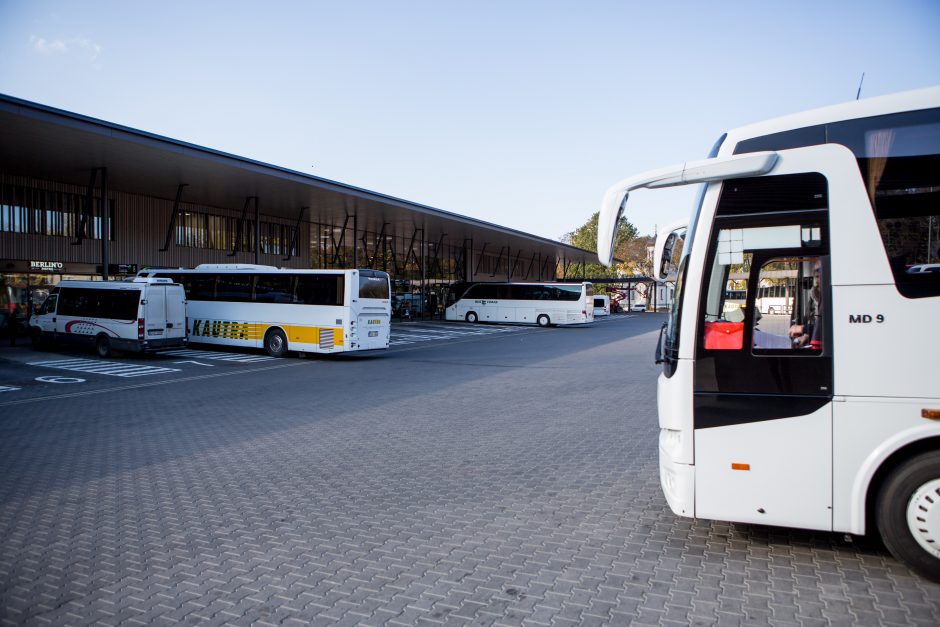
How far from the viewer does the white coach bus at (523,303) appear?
129ft

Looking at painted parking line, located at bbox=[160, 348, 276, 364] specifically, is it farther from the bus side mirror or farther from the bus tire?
the bus tire

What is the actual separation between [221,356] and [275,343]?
5.62ft

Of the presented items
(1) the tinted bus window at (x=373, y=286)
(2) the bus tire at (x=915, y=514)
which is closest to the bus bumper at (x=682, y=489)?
(2) the bus tire at (x=915, y=514)

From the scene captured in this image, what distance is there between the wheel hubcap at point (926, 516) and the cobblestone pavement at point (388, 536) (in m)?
0.28

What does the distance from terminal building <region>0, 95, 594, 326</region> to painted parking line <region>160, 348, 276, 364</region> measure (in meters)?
5.22

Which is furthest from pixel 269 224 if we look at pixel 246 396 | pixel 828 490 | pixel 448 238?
pixel 828 490

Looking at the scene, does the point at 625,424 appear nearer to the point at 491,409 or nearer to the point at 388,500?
the point at 491,409

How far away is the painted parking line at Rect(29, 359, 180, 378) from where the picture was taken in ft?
50.4

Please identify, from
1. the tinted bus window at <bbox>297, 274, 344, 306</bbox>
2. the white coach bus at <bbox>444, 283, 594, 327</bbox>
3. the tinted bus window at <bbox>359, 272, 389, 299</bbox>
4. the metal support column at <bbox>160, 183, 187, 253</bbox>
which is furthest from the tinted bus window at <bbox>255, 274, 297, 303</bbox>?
the white coach bus at <bbox>444, 283, 594, 327</bbox>

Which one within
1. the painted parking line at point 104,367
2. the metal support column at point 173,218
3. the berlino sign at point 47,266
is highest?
the metal support column at point 173,218

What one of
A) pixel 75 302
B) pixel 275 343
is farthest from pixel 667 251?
pixel 75 302

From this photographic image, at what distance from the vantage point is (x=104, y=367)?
16.4 m

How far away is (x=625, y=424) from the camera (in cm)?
913

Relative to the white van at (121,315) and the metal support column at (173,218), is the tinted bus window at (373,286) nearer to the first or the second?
the white van at (121,315)
